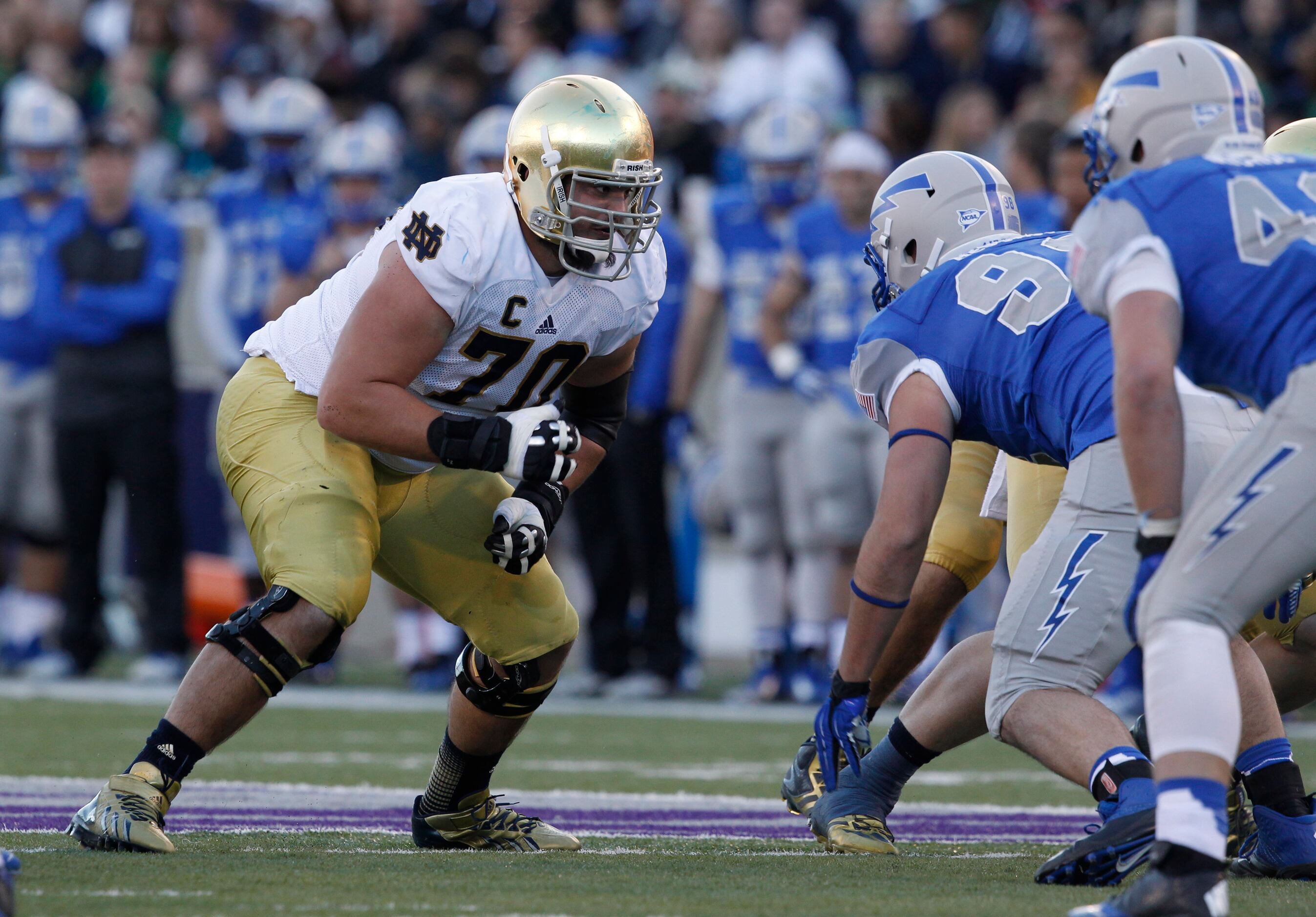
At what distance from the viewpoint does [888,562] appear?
12.8 ft

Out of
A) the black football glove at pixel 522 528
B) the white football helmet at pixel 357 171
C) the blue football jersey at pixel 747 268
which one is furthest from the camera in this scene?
the white football helmet at pixel 357 171

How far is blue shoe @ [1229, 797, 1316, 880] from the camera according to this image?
380 cm

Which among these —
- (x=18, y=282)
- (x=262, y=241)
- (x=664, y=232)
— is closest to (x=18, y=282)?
(x=18, y=282)

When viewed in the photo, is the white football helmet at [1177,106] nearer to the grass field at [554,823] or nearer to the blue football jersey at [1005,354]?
the blue football jersey at [1005,354]

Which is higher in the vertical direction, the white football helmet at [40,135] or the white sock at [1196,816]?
the white football helmet at [40,135]

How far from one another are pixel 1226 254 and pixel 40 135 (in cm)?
702

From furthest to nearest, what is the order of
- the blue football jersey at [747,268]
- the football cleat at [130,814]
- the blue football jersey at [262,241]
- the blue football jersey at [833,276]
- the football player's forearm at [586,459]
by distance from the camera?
the blue football jersey at [262,241] < the blue football jersey at [747,268] < the blue football jersey at [833,276] < the football player's forearm at [586,459] < the football cleat at [130,814]

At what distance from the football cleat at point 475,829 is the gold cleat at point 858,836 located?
24.7 inches

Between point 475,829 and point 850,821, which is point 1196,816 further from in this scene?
point 475,829

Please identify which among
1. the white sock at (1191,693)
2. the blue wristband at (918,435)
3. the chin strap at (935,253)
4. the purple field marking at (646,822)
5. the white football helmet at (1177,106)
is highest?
the white football helmet at (1177,106)

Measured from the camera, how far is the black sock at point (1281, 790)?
3824mm

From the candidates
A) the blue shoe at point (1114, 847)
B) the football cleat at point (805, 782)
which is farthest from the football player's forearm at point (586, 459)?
the blue shoe at point (1114, 847)

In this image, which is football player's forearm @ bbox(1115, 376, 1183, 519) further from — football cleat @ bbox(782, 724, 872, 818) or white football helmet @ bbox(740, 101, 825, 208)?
white football helmet @ bbox(740, 101, 825, 208)

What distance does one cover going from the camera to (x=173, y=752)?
3.92 m
